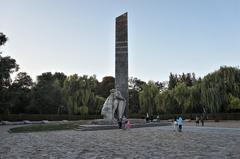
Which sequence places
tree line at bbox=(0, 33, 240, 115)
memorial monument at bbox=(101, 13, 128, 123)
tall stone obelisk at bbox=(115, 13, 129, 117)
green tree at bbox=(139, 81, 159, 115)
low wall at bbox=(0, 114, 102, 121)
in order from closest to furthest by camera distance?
memorial monument at bbox=(101, 13, 128, 123)
tall stone obelisk at bbox=(115, 13, 129, 117)
low wall at bbox=(0, 114, 102, 121)
tree line at bbox=(0, 33, 240, 115)
green tree at bbox=(139, 81, 159, 115)

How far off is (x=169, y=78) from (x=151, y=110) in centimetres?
1778

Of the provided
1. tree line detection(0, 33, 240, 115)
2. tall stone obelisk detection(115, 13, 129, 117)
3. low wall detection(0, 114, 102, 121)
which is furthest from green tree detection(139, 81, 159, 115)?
tall stone obelisk detection(115, 13, 129, 117)

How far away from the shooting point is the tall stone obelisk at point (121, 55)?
96.4 feet

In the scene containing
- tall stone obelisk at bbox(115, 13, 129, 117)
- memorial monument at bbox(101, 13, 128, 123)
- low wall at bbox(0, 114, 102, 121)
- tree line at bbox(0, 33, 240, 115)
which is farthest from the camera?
tree line at bbox(0, 33, 240, 115)

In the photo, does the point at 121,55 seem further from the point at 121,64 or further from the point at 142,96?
the point at 142,96

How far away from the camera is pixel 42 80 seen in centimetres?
4853

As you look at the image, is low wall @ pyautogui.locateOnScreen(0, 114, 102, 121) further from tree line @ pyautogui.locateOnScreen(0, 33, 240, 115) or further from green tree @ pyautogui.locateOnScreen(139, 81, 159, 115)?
green tree @ pyautogui.locateOnScreen(139, 81, 159, 115)

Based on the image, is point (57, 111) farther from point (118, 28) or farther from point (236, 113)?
point (236, 113)

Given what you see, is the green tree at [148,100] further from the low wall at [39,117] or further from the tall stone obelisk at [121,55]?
the tall stone obelisk at [121,55]

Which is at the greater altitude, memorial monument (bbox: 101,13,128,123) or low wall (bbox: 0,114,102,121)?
memorial monument (bbox: 101,13,128,123)

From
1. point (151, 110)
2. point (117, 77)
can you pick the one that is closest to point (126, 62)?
point (117, 77)

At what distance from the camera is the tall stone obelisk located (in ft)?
96.4

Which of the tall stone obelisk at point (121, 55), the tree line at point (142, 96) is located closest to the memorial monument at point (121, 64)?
the tall stone obelisk at point (121, 55)

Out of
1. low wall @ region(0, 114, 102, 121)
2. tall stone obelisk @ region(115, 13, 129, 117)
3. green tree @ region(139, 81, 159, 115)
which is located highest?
tall stone obelisk @ region(115, 13, 129, 117)
